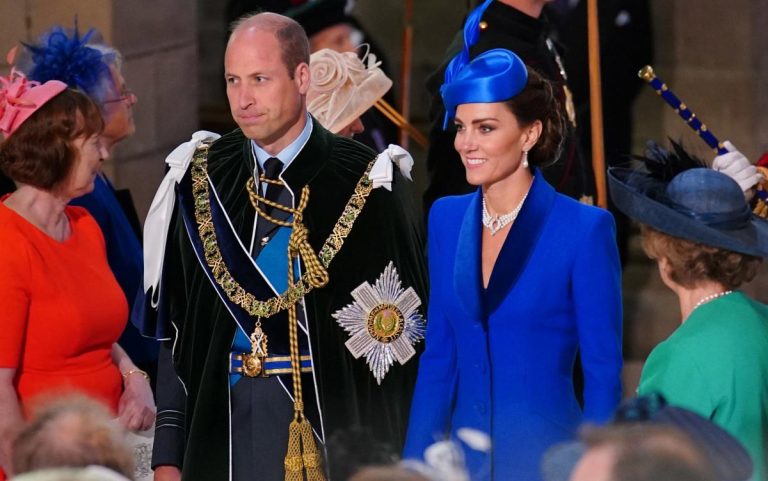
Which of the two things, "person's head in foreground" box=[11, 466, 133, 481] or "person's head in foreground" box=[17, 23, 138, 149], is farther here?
"person's head in foreground" box=[17, 23, 138, 149]

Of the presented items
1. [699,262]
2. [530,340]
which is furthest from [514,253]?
[699,262]

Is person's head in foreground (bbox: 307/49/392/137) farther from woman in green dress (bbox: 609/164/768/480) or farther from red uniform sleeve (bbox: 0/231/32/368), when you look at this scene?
woman in green dress (bbox: 609/164/768/480)

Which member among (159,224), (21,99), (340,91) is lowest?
(159,224)

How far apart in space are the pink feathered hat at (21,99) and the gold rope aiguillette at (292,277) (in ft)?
2.55

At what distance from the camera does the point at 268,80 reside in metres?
4.48

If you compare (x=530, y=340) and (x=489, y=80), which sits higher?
(x=489, y=80)

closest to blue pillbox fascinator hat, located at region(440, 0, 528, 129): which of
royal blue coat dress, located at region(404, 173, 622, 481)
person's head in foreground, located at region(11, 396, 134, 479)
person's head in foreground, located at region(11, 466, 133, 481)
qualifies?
royal blue coat dress, located at region(404, 173, 622, 481)

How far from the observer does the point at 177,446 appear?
4.59 meters

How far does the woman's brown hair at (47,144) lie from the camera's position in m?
5.08

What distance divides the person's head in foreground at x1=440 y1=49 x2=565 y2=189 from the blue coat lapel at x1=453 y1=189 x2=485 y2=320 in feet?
0.32

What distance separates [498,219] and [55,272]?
147 cm

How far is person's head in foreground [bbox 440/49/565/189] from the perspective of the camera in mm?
4184

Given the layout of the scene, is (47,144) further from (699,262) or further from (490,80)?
(699,262)

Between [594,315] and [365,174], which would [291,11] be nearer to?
[365,174]
